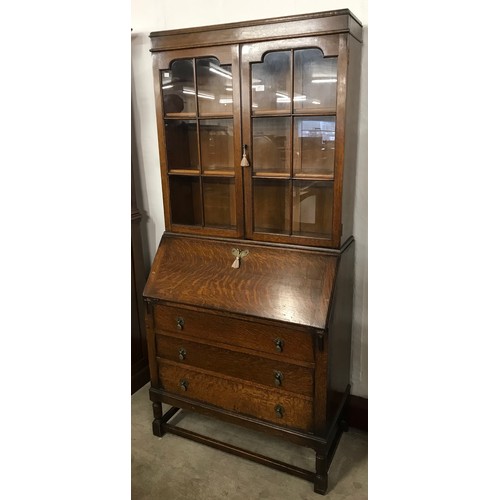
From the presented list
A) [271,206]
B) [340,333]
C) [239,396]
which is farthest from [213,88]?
[239,396]

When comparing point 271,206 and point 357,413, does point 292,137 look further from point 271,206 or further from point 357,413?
point 357,413

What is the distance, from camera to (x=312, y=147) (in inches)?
68.2

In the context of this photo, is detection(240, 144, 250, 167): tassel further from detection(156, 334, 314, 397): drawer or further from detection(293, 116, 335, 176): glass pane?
detection(156, 334, 314, 397): drawer

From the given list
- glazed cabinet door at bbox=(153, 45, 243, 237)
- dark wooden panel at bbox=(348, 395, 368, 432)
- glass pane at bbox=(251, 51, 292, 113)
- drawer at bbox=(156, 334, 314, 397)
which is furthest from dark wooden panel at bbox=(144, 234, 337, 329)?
dark wooden panel at bbox=(348, 395, 368, 432)

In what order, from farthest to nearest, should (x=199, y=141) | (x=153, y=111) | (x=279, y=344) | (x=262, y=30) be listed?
(x=153, y=111) → (x=199, y=141) → (x=279, y=344) → (x=262, y=30)

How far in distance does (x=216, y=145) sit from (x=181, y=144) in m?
0.18

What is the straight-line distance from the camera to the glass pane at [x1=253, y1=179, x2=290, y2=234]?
1.81m

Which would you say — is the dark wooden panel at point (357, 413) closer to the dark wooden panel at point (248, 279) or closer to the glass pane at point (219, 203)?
the dark wooden panel at point (248, 279)

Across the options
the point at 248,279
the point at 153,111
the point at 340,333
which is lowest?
the point at 340,333

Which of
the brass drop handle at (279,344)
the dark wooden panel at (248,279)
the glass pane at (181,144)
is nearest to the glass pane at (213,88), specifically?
the glass pane at (181,144)

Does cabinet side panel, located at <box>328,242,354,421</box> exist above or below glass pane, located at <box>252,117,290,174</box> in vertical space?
below

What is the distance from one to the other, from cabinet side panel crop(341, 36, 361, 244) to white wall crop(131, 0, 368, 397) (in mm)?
40

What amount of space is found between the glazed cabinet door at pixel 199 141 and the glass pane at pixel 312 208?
0.81 ft
